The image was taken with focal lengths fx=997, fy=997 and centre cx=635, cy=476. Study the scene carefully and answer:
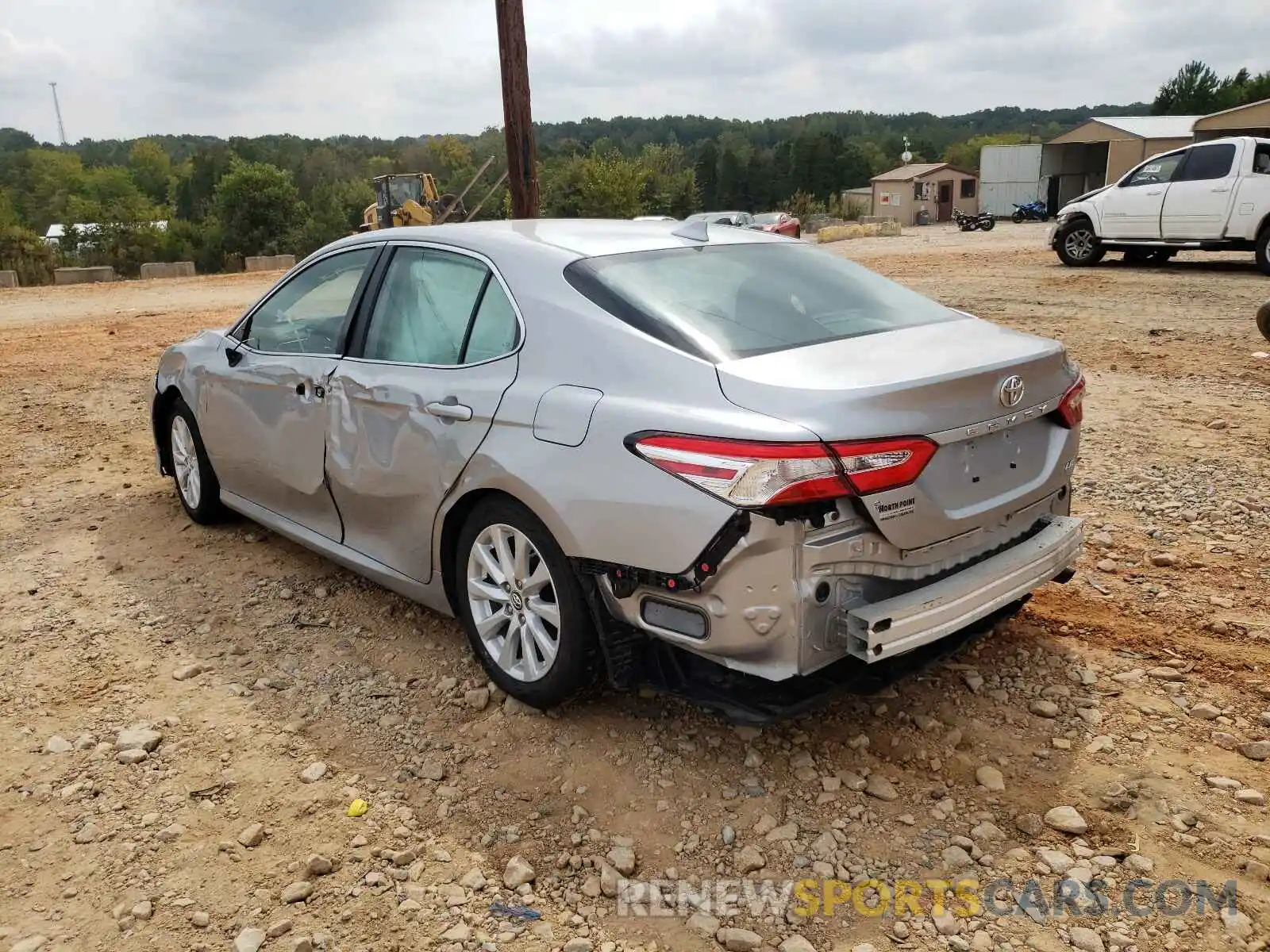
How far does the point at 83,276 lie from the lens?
78.6 feet

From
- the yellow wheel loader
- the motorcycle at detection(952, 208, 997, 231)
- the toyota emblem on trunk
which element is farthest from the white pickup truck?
the motorcycle at detection(952, 208, 997, 231)

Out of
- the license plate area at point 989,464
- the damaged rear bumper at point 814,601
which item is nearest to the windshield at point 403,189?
the license plate area at point 989,464

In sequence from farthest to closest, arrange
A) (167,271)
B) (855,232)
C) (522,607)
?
(855,232), (167,271), (522,607)

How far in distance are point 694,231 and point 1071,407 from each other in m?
1.54

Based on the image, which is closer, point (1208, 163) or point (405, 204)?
point (1208, 163)

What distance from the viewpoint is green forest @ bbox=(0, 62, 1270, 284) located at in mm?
73000

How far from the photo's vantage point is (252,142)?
115m

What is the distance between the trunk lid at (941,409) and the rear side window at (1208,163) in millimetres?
14174

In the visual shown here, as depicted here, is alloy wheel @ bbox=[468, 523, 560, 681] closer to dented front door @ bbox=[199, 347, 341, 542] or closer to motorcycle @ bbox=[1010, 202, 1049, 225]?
dented front door @ bbox=[199, 347, 341, 542]

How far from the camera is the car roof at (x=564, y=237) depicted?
3.58 metres

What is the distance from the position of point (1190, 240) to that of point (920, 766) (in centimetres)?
1516

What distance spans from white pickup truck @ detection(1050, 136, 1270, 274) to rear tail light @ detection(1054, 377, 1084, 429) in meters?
13.8

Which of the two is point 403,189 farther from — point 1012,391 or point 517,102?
point 1012,391

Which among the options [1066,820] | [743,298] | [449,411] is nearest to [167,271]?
[449,411]
